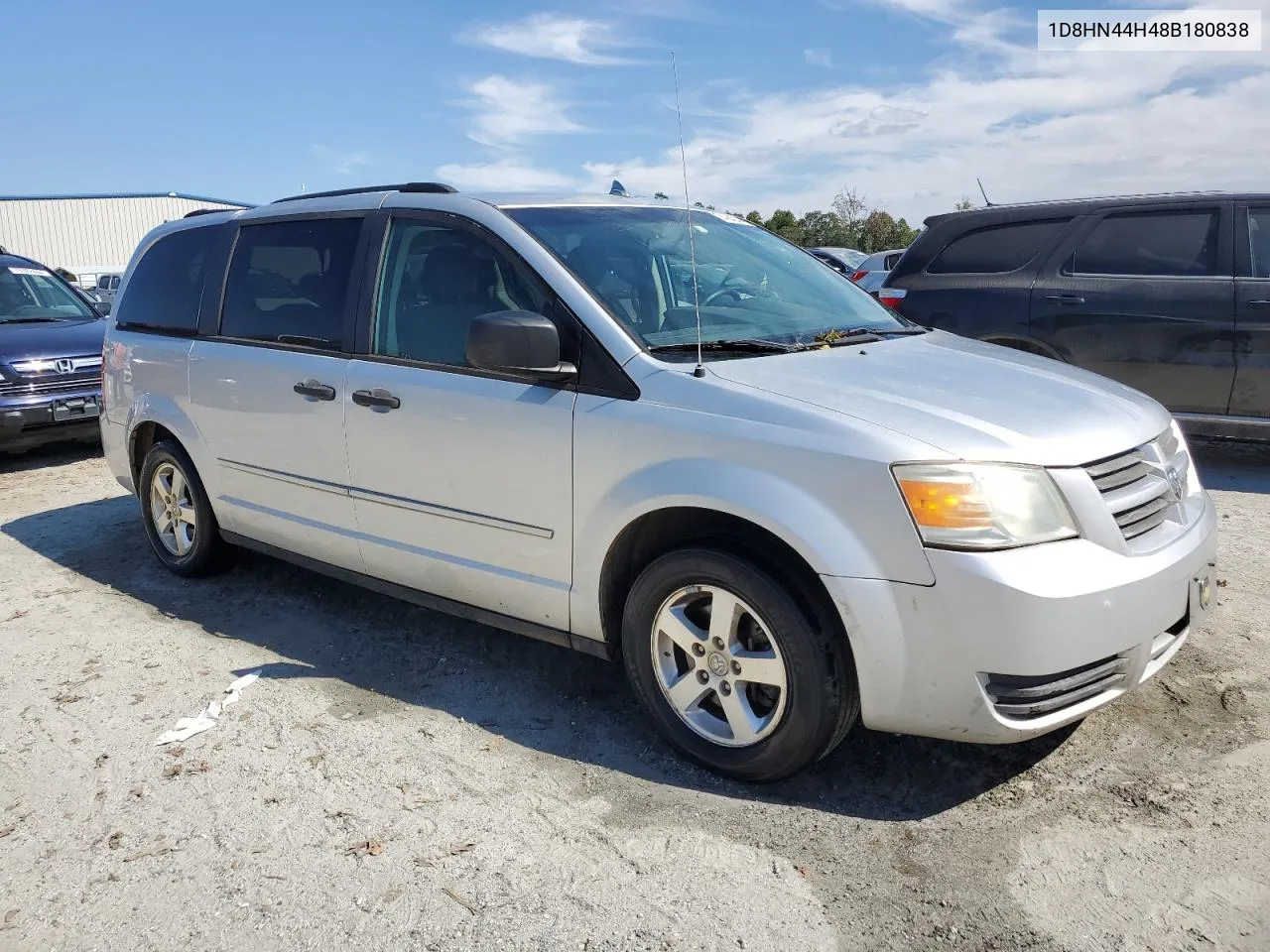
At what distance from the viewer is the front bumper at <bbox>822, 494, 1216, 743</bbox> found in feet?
8.34

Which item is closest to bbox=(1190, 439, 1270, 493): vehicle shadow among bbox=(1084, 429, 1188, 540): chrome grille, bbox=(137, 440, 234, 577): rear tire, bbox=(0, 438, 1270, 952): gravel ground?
bbox=(0, 438, 1270, 952): gravel ground

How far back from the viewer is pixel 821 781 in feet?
9.96

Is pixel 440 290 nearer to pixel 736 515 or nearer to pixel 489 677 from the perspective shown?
pixel 489 677

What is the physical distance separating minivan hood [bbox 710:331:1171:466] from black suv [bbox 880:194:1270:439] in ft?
11.0

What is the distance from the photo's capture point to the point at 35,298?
929 cm

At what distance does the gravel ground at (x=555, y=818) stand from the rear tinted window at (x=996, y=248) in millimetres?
3517

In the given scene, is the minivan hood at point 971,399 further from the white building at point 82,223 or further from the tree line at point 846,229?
the white building at point 82,223

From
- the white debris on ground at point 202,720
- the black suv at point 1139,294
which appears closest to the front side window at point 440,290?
the white debris on ground at point 202,720

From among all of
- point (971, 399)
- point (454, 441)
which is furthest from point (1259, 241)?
point (454, 441)

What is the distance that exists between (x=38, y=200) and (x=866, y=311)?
6131 cm

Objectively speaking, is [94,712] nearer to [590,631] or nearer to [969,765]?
[590,631]

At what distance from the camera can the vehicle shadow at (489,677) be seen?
3.02 metres

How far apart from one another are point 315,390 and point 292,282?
0.65m

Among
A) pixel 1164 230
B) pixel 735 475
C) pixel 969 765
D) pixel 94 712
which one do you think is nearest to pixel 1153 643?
pixel 969 765
